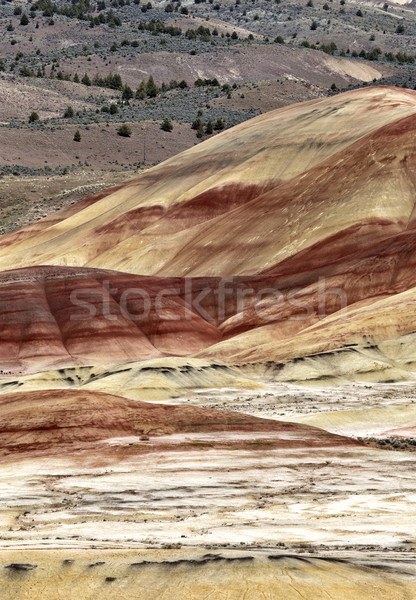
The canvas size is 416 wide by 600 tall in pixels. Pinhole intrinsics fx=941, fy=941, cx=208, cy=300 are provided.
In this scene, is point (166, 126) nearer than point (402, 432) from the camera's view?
No

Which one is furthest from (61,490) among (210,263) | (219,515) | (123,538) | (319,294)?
(210,263)

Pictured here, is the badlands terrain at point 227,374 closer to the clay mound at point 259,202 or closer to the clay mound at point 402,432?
the clay mound at point 402,432

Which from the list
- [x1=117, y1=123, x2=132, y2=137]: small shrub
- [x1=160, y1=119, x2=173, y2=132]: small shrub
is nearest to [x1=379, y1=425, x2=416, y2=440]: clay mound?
[x1=117, y1=123, x2=132, y2=137]: small shrub

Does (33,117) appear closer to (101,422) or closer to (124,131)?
(124,131)

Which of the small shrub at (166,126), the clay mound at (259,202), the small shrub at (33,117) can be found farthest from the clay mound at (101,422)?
the small shrub at (33,117)

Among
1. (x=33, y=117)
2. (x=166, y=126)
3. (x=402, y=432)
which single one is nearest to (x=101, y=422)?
(x=402, y=432)
